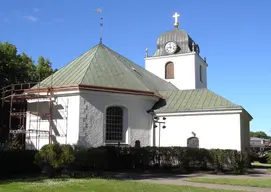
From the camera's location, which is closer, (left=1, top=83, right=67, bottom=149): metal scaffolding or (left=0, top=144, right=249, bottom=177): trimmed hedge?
(left=0, top=144, right=249, bottom=177): trimmed hedge

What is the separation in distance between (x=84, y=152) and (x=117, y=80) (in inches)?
261

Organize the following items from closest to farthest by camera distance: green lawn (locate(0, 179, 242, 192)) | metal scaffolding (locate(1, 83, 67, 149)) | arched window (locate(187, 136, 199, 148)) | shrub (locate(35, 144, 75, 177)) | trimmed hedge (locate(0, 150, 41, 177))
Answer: green lawn (locate(0, 179, 242, 192)) → shrub (locate(35, 144, 75, 177)) → trimmed hedge (locate(0, 150, 41, 177)) → metal scaffolding (locate(1, 83, 67, 149)) → arched window (locate(187, 136, 199, 148))

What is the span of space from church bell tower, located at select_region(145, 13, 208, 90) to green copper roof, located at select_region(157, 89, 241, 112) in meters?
12.8

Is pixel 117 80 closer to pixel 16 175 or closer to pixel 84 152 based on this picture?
pixel 84 152

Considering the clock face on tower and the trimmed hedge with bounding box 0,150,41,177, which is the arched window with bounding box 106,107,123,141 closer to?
the trimmed hedge with bounding box 0,150,41,177

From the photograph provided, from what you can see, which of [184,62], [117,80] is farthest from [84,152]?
[184,62]

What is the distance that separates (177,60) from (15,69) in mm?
19675

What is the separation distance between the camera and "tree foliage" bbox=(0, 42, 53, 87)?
29.8 metres

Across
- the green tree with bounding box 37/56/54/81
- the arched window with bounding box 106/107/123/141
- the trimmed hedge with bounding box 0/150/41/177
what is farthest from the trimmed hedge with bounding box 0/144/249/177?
the green tree with bounding box 37/56/54/81

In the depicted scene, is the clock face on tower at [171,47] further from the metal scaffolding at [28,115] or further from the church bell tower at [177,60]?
the metal scaffolding at [28,115]

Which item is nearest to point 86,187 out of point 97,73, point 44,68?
point 97,73

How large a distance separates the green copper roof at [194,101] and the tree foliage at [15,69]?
13001mm

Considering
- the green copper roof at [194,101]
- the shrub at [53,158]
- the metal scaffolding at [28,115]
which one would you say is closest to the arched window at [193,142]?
the green copper roof at [194,101]

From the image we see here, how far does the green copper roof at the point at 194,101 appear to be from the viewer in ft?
83.3
